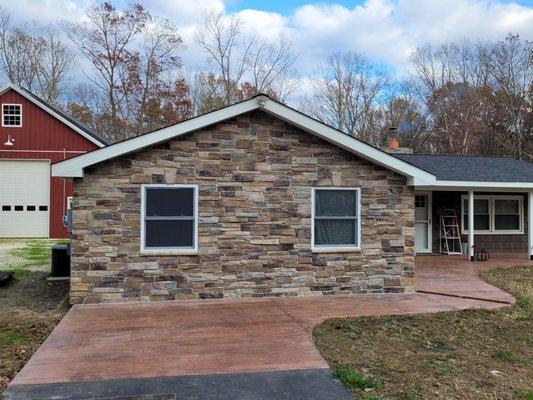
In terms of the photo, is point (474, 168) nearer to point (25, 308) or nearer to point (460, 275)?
point (460, 275)

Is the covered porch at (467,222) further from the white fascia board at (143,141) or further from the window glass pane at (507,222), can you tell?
the white fascia board at (143,141)

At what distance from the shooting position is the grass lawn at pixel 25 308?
18.1 ft

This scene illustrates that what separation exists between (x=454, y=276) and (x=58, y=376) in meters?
8.68

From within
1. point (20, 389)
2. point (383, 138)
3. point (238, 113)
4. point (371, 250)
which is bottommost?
point (20, 389)

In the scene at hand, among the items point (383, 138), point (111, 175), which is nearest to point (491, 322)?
point (111, 175)

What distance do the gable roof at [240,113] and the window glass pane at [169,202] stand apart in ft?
2.62

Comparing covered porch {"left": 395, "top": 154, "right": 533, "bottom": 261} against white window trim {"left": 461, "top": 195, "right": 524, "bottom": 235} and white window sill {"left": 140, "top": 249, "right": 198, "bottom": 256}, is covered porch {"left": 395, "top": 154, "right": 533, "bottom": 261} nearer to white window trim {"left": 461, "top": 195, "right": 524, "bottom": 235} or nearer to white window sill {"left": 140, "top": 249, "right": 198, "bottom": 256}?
white window trim {"left": 461, "top": 195, "right": 524, "bottom": 235}

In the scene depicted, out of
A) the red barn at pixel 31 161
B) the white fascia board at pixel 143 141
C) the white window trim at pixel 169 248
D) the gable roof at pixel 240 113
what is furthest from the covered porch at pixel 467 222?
the red barn at pixel 31 161

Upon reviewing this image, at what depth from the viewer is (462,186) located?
13133 mm

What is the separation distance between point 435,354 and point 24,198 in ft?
61.6

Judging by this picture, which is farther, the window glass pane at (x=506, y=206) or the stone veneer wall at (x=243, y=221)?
the window glass pane at (x=506, y=206)

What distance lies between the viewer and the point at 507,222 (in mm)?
15844

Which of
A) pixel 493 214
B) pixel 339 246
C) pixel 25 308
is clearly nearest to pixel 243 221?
pixel 339 246

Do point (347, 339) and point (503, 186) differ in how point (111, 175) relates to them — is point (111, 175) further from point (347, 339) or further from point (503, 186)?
point (503, 186)
